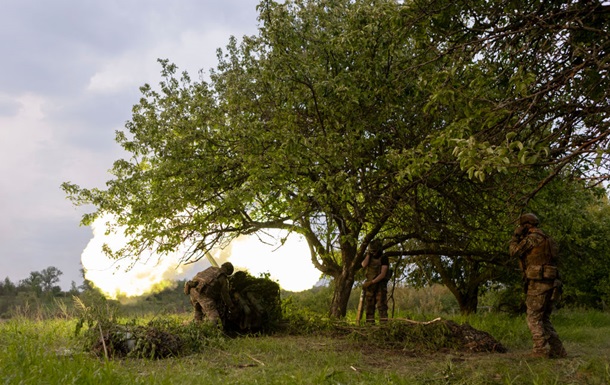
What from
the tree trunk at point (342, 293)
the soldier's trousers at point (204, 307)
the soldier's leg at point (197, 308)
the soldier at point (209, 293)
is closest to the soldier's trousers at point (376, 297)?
the tree trunk at point (342, 293)

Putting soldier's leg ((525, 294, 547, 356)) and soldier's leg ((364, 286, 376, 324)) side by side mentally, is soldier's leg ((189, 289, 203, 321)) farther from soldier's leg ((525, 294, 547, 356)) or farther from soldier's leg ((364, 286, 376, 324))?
soldier's leg ((525, 294, 547, 356))

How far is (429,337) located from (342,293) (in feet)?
16.2

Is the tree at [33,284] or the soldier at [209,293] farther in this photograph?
the tree at [33,284]

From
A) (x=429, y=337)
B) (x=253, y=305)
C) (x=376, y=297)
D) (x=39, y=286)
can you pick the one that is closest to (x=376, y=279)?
(x=376, y=297)

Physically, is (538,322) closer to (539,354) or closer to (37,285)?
(539,354)

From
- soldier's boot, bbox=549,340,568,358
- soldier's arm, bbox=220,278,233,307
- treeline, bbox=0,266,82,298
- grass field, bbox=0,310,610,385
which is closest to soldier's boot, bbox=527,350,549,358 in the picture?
soldier's boot, bbox=549,340,568,358

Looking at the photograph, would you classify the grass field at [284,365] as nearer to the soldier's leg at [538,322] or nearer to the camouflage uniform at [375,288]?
the soldier's leg at [538,322]

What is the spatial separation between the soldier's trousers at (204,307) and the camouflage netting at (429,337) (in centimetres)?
351

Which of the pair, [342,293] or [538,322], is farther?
[342,293]

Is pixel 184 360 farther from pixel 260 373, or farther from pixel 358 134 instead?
pixel 358 134

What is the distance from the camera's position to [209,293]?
1369cm

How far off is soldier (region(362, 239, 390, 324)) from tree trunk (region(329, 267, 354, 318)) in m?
1.44

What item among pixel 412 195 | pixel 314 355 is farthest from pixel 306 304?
pixel 314 355

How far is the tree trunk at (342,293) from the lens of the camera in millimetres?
16719
